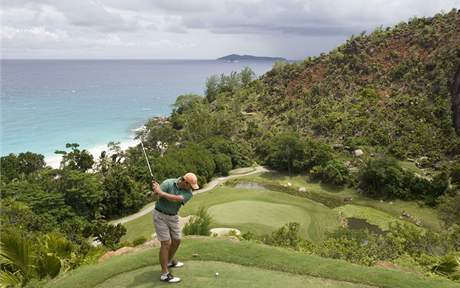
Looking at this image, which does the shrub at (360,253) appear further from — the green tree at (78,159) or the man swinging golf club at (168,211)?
the green tree at (78,159)

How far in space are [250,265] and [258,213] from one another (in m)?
20.1

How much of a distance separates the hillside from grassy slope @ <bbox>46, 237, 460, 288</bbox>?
1482 inches

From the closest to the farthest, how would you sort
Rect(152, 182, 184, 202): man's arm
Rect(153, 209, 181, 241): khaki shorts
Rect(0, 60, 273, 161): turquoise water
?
Rect(152, 182, 184, 202): man's arm, Rect(153, 209, 181, 241): khaki shorts, Rect(0, 60, 273, 161): turquoise water

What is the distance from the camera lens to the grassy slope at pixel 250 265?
→ 8.88m

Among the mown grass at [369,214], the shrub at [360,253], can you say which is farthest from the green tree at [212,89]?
the shrub at [360,253]

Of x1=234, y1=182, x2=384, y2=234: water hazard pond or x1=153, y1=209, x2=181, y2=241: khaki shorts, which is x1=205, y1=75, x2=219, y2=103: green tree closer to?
x1=234, y1=182, x2=384, y2=234: water hazard pond

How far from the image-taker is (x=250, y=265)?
9.48 metres

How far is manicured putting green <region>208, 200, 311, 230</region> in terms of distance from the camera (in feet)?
91.5

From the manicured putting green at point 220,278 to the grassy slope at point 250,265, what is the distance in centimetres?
5

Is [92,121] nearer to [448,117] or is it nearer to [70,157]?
[70,157]

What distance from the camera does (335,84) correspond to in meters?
63.8

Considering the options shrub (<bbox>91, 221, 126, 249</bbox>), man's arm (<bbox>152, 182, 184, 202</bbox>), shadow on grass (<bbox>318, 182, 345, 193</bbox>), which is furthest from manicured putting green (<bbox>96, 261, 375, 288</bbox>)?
shadow on grass (<bbox>318, 182, 345, 193</bbox>)

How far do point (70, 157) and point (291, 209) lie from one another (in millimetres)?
22960

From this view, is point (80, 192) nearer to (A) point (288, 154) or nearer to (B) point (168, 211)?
(A) point (288, 154)
